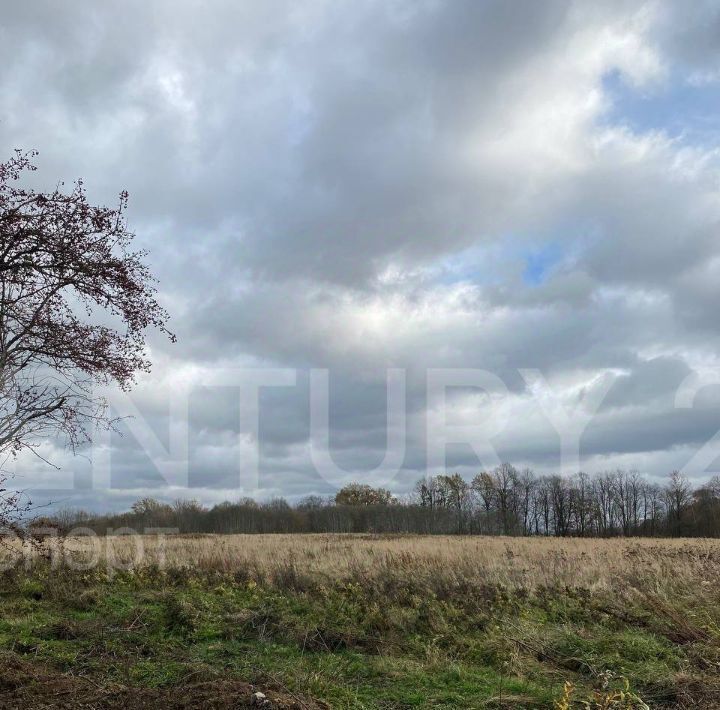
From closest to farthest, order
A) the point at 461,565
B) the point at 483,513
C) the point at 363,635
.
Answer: the point at 363,635
the point at 461,565
the point at 483,513

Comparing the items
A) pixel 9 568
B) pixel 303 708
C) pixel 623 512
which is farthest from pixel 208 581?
pixel 623 512

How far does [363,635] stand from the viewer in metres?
8.59

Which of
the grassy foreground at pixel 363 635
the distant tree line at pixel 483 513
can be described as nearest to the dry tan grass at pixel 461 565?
the grassy foreground at pixel 363 635

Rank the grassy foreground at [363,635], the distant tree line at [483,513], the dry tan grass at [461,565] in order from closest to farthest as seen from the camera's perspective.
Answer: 1. the grassy foreground at [363,635]
2. the dry tan grass at [461,565]
3. the distant tree line at [483,513]

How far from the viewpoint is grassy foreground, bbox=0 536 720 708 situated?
622cm

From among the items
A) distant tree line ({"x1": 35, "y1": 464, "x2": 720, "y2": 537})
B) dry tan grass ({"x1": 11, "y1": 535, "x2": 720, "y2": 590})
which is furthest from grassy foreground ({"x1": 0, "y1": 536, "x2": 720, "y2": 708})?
distant tree line ({"x1": 35, "y1": 464, "x2": 720, "y2": 537})

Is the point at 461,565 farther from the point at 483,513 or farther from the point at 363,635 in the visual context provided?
the point at 483,513

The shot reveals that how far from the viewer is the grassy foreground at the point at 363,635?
6219 mm

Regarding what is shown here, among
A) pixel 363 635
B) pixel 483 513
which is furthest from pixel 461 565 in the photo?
pixel 483 513

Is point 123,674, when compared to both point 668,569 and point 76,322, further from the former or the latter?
point 668,569

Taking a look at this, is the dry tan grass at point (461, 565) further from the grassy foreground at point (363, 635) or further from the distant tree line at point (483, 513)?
the distant tree line at point (483, 513)

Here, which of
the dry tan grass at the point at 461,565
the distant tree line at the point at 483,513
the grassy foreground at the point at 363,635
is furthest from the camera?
the distant tree line at the point at 483,513

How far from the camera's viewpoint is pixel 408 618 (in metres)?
9.31

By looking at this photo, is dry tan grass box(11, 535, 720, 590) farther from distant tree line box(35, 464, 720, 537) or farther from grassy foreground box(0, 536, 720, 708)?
distant tree line box(35, 464, 720, 537)
